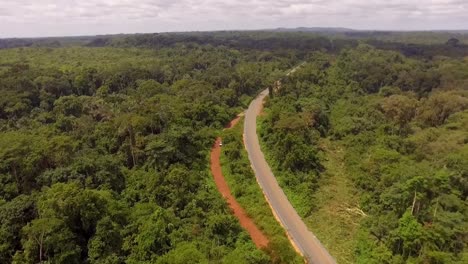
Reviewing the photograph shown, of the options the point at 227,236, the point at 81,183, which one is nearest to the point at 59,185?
the point at 81,183

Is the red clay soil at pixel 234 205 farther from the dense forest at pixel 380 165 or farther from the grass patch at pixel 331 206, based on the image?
the dense forest at pixel 380 165

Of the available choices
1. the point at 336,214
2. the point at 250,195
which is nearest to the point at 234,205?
the point at 250,195

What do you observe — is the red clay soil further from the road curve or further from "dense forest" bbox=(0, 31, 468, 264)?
the road curve

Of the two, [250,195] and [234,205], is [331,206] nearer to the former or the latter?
[250,195]

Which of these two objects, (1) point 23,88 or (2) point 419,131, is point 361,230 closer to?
(2) point 419,131

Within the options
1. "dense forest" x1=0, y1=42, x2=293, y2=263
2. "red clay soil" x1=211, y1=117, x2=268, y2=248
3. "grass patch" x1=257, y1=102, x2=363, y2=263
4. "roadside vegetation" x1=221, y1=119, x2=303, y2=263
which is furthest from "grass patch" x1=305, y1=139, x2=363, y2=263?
"dense forest" x1=0, y1=42, x2=293, y2=263

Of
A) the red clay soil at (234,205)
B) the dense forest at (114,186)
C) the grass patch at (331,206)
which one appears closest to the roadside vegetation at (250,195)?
the red clay soil at (234,205)
